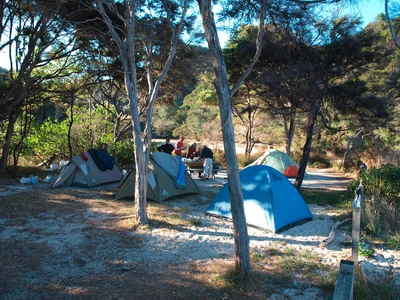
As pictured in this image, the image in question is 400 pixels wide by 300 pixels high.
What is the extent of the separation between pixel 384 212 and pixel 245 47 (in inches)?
311

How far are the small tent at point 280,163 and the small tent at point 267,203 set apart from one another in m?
7.18

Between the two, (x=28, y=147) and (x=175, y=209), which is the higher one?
(x=28, y=147)

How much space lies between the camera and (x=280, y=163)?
1499cm

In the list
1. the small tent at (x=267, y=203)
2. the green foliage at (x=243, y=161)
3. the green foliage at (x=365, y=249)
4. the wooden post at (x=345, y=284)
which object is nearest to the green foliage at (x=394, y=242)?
the green foliage at (x=365, y=249)

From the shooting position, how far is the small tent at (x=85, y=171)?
10.8m

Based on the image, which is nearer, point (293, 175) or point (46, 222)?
point (46, 222)

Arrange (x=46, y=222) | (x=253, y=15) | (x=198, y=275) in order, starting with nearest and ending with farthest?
(x=198, y=275) < (x=253, y=15) < (x=46, y=222)

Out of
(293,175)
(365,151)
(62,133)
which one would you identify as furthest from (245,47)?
(365,151)

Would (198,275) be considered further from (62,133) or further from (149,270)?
(62,133)

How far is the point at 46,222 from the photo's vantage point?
272 inches

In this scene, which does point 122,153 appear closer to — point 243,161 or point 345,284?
point 243,161

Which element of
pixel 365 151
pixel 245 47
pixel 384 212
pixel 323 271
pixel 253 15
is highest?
pixel 245 47

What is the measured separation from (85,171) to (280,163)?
8328 millimetres

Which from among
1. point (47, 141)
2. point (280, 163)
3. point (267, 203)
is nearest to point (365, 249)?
point (267, 203)
